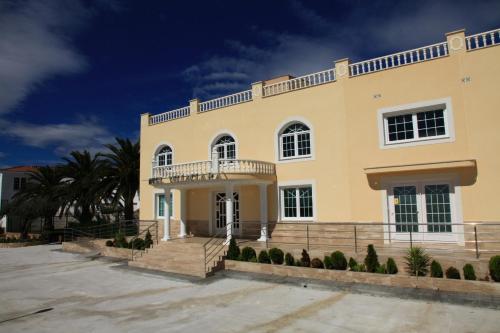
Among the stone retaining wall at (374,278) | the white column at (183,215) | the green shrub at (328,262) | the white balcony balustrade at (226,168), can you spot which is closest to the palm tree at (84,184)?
the white column at (183,215)

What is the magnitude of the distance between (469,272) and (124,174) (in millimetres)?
21541

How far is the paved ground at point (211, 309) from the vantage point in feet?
24.8

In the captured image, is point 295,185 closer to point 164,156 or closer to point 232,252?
point 232,252

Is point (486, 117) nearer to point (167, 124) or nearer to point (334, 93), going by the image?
point (334, 93)

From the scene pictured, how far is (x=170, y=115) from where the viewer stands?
22.9 metres

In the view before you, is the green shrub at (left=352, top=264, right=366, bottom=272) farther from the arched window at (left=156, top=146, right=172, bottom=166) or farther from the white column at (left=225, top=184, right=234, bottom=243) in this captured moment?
the arched window at (left=156, top=146, right=172, bottom=166)

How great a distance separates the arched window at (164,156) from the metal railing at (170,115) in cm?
184

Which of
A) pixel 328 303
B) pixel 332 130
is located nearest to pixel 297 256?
pixel 328 303

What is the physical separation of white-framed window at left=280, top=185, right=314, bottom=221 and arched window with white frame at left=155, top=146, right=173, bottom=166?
344 inches

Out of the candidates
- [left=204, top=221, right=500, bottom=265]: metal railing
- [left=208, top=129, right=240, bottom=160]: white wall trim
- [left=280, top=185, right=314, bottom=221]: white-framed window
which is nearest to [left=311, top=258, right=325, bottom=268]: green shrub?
[left=204, top=221, right=500, bottom=265]: metal railing

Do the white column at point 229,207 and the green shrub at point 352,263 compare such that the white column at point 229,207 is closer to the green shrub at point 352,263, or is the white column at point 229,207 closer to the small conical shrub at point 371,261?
the green shrub at point 352,263

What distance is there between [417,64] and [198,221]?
1344 cm

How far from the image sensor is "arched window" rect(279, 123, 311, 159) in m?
17.0

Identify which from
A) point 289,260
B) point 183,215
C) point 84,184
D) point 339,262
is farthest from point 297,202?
point 84,184
